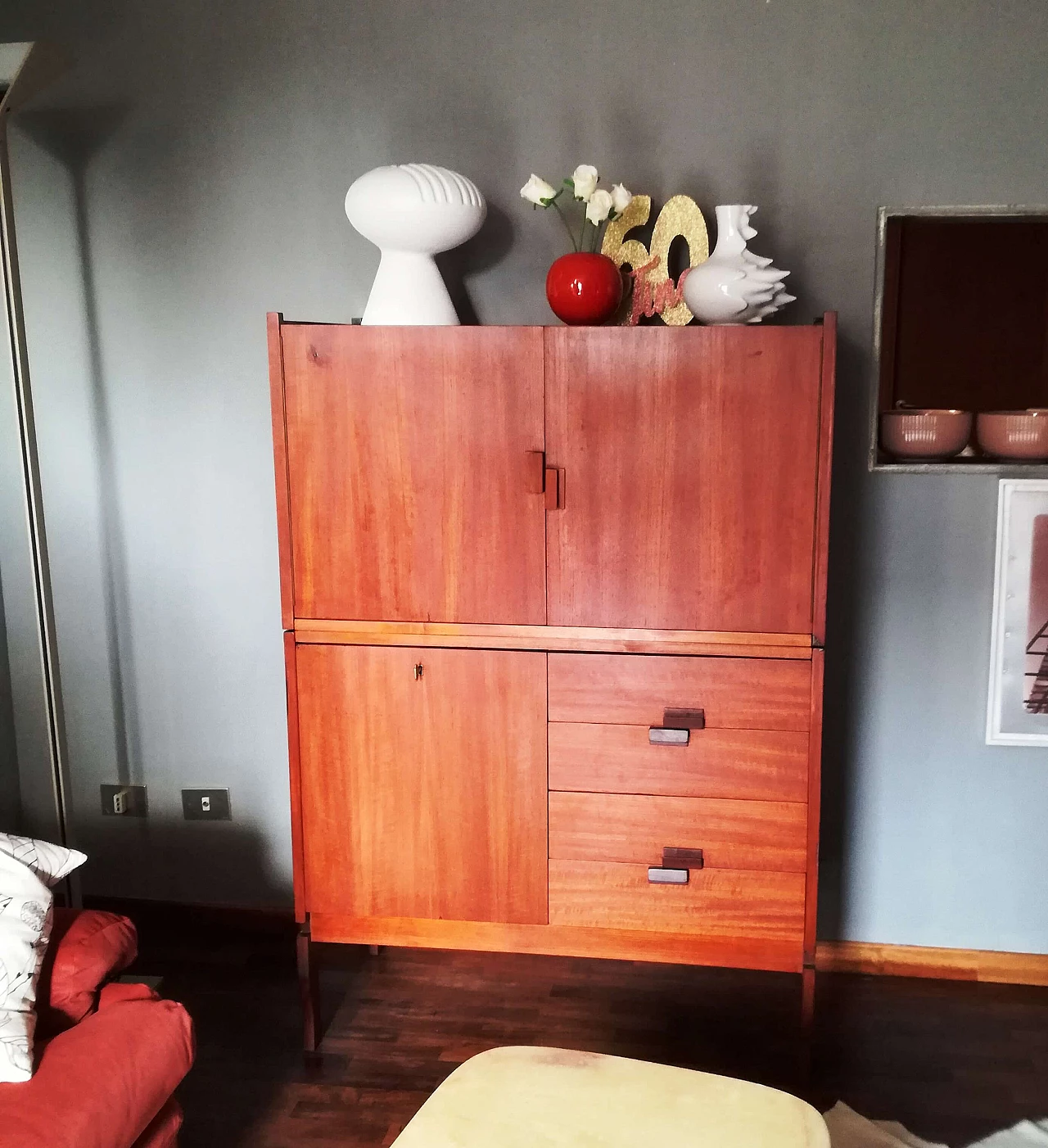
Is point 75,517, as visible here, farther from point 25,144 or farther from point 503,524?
point 503,524

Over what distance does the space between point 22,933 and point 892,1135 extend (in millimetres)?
1594

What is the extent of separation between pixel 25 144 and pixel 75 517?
0.91 metres

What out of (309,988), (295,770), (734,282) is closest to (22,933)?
(295,770)

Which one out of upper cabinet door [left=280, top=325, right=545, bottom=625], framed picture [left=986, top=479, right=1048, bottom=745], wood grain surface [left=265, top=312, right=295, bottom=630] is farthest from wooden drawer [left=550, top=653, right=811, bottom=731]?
framed picture [left=986, top=479, right=1048, bottom=745]

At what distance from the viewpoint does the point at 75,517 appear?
2566mm

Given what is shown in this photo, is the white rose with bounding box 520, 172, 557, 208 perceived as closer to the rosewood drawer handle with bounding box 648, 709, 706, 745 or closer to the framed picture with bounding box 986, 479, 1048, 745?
the rosewood drawer handle with bounding box 648, 709, 706, 745

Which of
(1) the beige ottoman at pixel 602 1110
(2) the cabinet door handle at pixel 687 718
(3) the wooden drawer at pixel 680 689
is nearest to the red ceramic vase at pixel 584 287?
(3) the wooden drawer at pixel 680 689

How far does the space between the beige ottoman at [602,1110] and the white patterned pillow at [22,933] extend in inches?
24.4

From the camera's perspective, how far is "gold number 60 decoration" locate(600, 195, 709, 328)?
2.14m

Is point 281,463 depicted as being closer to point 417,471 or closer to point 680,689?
point 417,471

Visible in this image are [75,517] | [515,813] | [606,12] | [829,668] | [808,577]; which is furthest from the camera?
[75,517]

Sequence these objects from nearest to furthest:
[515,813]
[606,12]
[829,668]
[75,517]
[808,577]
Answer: [808,577] → [515,813] → [606,12] → [829,668] → [75,517]

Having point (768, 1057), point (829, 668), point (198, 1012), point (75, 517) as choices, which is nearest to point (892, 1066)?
point (768, 1057)

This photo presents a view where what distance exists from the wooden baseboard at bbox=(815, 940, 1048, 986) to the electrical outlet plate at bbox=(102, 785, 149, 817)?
1.78m
